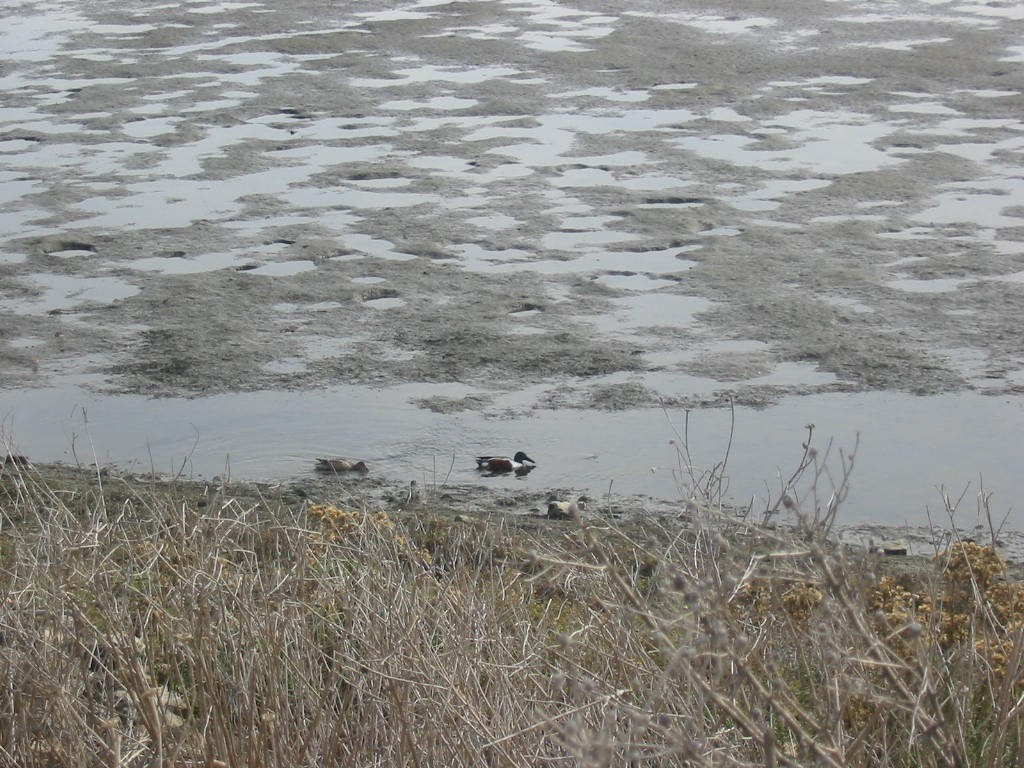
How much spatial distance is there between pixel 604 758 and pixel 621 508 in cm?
512

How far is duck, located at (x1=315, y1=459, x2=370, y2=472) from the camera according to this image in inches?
298

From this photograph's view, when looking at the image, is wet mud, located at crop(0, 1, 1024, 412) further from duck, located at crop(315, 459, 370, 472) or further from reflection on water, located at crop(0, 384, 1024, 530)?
duck, located at crop(315, 459, 370, 472)

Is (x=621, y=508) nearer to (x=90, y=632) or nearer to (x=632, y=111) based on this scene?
(x=90, y=632)

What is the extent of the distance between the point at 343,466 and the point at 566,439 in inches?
45.9

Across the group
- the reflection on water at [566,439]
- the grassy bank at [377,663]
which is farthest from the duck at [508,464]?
the grassy bank at [377,663]

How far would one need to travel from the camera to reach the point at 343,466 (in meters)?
7.58

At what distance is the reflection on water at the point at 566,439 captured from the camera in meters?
7.36

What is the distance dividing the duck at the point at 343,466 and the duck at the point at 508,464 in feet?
1.92

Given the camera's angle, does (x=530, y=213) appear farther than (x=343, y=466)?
Yes

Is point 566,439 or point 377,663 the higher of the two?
point 377,663

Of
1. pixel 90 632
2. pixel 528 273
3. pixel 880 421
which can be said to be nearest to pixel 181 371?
pixel 528 273

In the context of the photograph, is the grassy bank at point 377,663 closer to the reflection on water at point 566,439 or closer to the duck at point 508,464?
the reflection on water at point 566,439

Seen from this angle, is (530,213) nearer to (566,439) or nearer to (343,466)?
(566,439)

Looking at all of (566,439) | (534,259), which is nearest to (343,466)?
(566,439)
